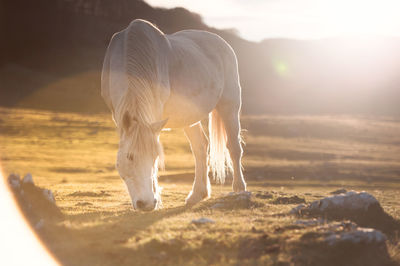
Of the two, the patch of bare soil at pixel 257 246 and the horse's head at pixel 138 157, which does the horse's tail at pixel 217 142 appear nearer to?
the horse's head at pixel 138 157

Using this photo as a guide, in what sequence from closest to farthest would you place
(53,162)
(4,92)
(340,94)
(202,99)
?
(202,99), (53,162), (4,92), (340,94)

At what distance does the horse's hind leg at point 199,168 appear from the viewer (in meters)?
10.1

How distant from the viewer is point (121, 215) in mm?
8312

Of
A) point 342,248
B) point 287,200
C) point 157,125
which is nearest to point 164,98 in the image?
point 157,125

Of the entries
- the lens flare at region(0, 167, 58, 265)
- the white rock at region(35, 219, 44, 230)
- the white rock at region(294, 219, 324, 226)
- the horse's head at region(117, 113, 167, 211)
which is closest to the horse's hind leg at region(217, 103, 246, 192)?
the white rock at region(294, 219, 324, 226)

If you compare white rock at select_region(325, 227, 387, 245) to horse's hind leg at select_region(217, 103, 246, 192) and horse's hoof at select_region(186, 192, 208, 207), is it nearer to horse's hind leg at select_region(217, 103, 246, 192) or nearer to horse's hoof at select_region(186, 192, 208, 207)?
horse's hoof at select_region(186, 192, 208, 207)

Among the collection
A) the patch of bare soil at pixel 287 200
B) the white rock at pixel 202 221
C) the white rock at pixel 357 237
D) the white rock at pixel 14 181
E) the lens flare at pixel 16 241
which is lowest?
the patch of bare soil at pixel 287 200

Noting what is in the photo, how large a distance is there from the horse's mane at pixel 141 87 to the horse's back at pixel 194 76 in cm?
76

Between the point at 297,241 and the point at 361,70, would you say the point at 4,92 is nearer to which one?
the point at 297,241

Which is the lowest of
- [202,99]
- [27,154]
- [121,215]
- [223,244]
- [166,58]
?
[27,154]

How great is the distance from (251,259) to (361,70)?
669ft

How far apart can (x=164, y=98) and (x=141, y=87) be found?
919 mm

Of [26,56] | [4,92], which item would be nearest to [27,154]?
[4,92]

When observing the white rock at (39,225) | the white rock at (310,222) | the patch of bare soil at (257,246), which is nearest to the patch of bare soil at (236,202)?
the white rock at (310,222)
